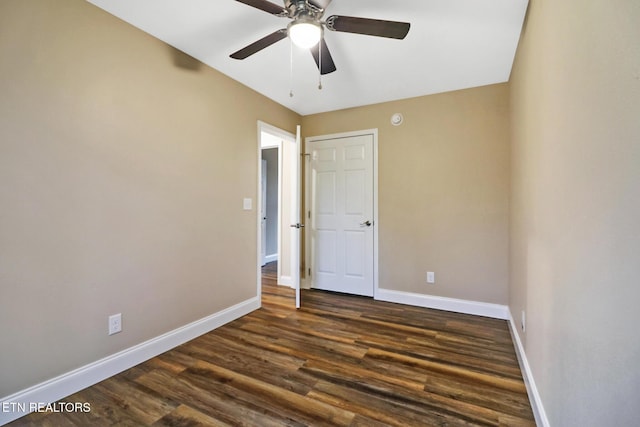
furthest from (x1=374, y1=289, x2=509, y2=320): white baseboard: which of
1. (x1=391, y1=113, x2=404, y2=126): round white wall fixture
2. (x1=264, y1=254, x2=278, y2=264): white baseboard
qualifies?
(x1=264, y1=254, x2=278, y2=264): white baseboard

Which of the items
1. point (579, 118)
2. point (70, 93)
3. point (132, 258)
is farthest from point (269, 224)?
point (579, 118)

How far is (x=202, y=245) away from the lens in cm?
261

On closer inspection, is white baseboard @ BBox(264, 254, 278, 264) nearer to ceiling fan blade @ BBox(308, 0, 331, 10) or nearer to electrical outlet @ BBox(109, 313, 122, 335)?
electrical outlet @ BBox(109, 313, 122, 335)

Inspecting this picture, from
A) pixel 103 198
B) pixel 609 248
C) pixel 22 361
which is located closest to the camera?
pixel 609 248

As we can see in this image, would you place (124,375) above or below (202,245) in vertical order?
below

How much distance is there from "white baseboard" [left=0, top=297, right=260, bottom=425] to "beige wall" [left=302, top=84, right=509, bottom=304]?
2084mm

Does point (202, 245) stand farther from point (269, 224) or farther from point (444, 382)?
point (269, 224)

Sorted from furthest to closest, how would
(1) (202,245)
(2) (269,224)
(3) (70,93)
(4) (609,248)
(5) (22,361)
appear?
(2) (269,224)
(1) (202,245)
(3) (70,93)
(5) (22,361)
(4) (609,248)

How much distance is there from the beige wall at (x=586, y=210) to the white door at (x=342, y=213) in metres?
2.01

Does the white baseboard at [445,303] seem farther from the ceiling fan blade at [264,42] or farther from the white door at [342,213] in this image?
the ceiling fan blade at [264,42]

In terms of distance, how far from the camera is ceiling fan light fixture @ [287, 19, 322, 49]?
1607mm

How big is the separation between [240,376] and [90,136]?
1.83 meters

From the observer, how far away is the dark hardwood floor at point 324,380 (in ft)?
5.06

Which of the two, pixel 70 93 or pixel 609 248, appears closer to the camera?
pixel 609 248
